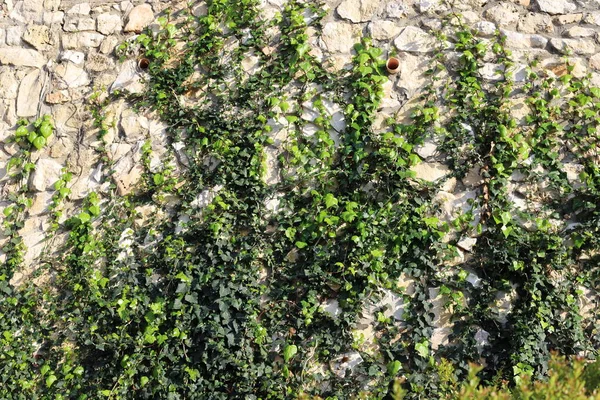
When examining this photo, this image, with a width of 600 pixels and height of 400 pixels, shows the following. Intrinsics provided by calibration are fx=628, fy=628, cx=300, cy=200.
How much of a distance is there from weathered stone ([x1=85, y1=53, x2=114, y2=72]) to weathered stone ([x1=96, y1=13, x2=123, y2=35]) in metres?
0.18

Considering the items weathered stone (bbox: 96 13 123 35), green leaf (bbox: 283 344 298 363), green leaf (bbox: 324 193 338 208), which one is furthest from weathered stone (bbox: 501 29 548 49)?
weathered stone (bbox: 96 13 123 35)

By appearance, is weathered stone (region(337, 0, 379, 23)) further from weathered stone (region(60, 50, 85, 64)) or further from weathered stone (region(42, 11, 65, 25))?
weathered stone (region(42, 11, 65, 25))

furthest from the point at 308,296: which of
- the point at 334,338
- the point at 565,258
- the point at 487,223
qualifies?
the point at 565,258

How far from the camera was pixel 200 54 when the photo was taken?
4070 millimetres

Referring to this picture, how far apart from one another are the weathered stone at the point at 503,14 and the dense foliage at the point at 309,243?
7.9 inches

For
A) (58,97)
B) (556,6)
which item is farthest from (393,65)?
(58,97)

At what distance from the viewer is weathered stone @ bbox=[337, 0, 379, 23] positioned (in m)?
3.97

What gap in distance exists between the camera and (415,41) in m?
3.89

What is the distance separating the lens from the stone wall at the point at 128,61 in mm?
3834

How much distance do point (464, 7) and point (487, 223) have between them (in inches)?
53.7

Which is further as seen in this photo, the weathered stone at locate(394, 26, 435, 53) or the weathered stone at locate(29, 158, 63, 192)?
the weathered stone at locate(29, 158, 63, 192)

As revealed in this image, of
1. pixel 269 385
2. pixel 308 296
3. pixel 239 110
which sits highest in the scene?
pixel 239 110

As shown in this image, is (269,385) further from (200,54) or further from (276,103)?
(200,54)

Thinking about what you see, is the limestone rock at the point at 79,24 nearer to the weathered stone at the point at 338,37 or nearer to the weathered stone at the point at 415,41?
the weathered stone at the point at 338,37
